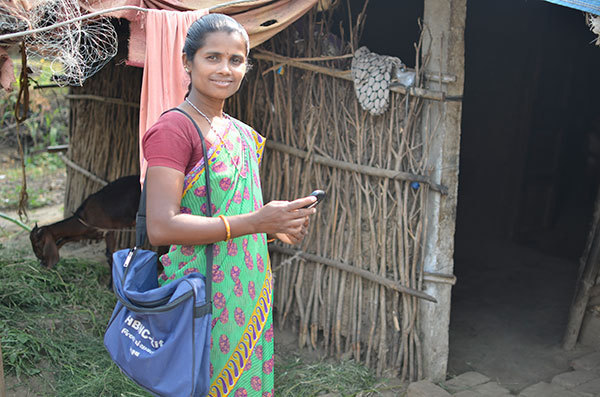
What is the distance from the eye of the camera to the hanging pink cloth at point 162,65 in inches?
104

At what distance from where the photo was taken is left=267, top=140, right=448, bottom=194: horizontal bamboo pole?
3.38 m

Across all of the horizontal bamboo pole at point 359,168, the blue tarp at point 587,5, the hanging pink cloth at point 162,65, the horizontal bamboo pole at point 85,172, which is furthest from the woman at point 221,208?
the horizontal bamboo pole at point 85,172

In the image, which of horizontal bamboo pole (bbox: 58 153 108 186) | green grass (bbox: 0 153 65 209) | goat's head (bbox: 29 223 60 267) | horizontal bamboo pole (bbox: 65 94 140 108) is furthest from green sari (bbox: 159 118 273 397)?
green grass (bbox: 0 153 65 209)

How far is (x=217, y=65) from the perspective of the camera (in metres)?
1.76

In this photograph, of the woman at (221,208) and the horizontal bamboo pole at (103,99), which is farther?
the horizontal bamboo pole at (103,99)

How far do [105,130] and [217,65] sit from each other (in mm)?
4778

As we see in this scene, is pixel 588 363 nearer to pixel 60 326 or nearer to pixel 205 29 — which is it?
pixel 205 29

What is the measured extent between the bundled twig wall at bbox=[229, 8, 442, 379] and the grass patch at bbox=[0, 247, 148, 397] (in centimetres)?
136

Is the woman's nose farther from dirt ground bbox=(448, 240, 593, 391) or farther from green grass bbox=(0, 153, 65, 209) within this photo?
green grass bbox=(0, 153, 65, 209)

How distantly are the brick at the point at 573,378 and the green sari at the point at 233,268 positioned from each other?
8.13 ft

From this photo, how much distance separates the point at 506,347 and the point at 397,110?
78.8 inches

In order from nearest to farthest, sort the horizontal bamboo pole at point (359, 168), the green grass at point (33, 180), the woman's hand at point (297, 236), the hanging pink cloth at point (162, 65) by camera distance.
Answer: the woman's hand at point (297, 236) → the hanging pink cloth at point (162, 65) → the horizontal bamboo pole at point (359, 168) → the green grass at point (33, 180)

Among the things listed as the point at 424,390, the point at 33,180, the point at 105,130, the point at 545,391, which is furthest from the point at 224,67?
the point at 33,180

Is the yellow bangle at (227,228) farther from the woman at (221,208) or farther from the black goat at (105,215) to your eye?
the black goat at (105,215)
